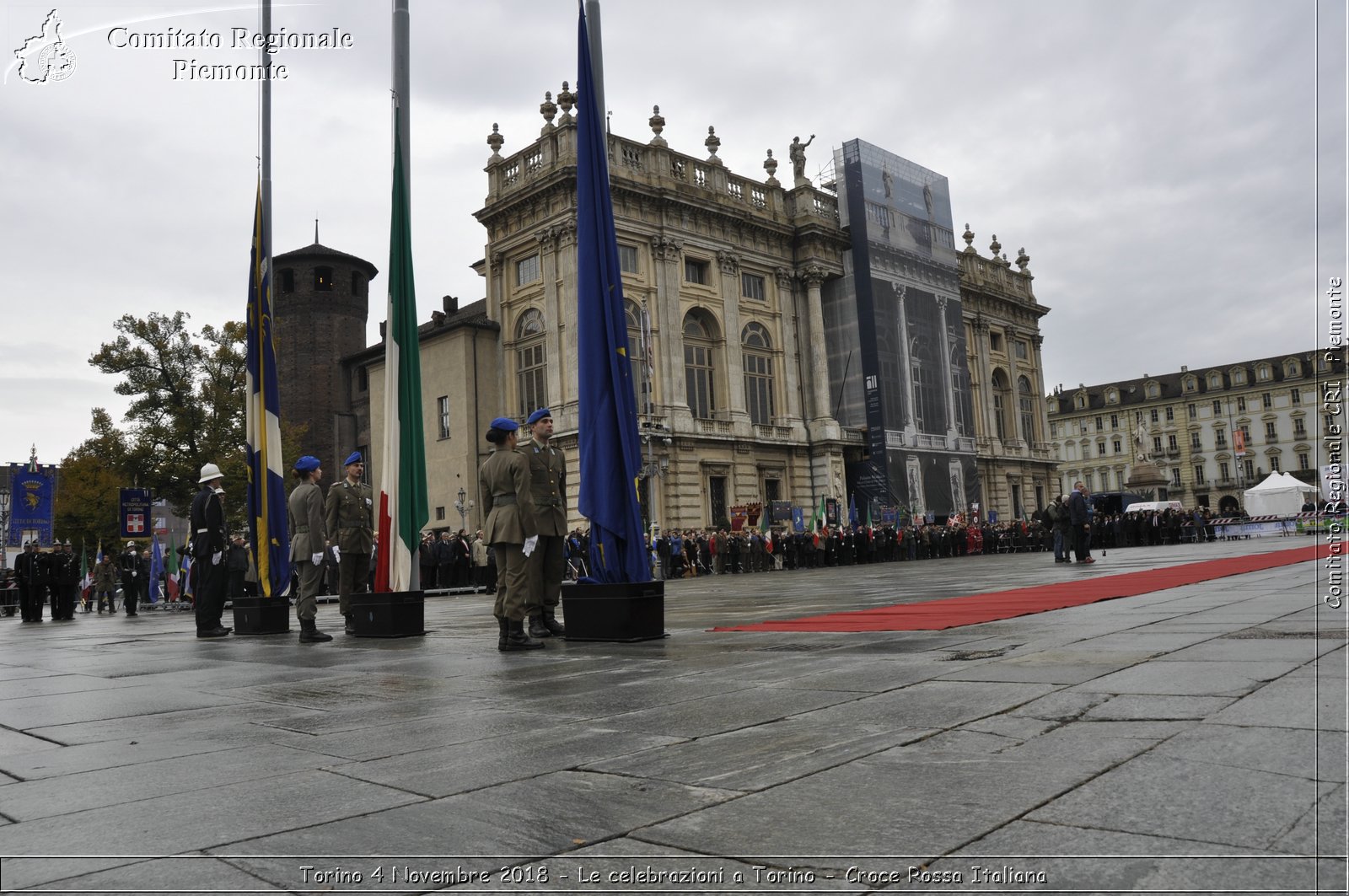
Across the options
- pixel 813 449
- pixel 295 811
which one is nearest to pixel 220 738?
pixel 295 811

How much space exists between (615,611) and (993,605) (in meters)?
3.70

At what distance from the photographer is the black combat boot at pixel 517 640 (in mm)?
6930

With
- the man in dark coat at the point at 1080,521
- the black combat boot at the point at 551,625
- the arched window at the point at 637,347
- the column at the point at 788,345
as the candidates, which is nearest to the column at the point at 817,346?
the column at the point at 788,345

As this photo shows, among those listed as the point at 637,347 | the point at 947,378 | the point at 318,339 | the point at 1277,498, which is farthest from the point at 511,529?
the point at 318,339

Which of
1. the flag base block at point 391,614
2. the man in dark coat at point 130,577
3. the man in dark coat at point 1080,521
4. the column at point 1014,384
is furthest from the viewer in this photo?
the column at point 1014,384

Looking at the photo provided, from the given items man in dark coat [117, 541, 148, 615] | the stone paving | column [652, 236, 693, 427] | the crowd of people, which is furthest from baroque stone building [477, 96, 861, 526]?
the stone paving

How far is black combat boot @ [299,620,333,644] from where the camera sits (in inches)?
351

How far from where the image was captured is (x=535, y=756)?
124 inches

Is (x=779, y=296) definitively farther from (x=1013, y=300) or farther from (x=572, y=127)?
(x=1013, y=300)

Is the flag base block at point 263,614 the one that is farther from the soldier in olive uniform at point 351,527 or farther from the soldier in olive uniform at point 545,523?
the soldier in olive uniform at point 545,523

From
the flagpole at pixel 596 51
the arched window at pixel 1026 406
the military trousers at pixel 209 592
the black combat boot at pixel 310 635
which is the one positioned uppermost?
the arched window at pixel 1026 406

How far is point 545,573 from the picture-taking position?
7789 mm

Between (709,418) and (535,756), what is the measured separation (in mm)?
33267

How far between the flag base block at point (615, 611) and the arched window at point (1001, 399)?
50.0 meters
